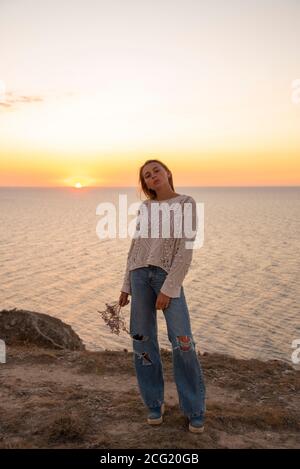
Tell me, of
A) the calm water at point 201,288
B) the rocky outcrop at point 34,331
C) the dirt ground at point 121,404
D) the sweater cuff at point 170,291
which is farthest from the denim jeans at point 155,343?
the calm water at point 201,288

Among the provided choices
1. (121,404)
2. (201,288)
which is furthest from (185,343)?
(201,288)

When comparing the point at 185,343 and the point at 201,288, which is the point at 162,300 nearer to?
the point at 185,343

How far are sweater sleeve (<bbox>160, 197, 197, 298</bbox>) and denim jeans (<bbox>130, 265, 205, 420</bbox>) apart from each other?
14 centimetres

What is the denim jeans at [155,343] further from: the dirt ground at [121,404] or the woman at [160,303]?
the dirt ground at [121,404]

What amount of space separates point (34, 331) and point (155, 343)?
232 inches

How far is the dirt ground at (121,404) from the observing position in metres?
5.18

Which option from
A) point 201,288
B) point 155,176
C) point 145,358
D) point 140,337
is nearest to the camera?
point 155,176

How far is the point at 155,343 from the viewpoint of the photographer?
528cm

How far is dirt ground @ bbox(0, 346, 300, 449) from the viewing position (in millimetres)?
5176

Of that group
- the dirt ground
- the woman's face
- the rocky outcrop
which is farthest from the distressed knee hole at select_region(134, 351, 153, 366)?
the rocky outcrop

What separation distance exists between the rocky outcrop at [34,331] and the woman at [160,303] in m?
5.27

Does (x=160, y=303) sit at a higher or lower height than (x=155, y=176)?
lower
